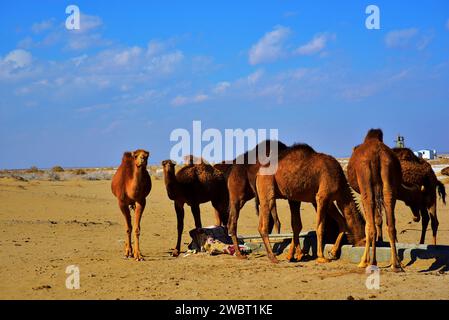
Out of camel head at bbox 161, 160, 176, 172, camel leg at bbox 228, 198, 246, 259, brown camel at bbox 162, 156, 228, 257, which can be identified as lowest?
camel leg at bbox 228, 198, 246, 259

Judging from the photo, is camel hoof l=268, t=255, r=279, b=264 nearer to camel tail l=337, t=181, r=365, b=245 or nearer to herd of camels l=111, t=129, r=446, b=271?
herd of camels l=111, t=129, r=446, b=271

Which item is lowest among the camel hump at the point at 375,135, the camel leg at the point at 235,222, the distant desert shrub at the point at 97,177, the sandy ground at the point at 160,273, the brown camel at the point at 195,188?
the sandy ground at the point at 160,273

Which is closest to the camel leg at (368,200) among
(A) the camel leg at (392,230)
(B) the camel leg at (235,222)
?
(A) the camel leg at (392,230)

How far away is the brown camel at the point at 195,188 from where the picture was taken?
13.8 metres

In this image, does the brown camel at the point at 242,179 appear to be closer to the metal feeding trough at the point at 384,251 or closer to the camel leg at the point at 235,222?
the camel leg at the point at 235,222

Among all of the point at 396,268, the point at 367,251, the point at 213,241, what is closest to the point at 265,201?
the point at 213,241

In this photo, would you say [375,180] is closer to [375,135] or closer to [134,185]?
[375,135]

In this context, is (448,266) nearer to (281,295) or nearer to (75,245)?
(281,295)

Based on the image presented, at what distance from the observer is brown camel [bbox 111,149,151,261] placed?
1259cm

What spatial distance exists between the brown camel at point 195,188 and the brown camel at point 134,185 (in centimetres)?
83

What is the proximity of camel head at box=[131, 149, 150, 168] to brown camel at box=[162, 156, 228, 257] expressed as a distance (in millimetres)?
990

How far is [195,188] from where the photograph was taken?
47.2 ft

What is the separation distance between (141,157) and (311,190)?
371 centimetres

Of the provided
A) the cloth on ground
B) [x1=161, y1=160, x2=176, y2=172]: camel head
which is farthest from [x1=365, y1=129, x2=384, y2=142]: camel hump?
[x1=161, y1=160, x2=176, y2=172]: camel head
